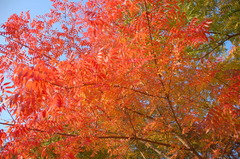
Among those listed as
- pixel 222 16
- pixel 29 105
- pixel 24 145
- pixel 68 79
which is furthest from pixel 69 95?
pixel 222 16

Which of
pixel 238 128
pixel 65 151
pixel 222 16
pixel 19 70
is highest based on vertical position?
A: pixel 222 16

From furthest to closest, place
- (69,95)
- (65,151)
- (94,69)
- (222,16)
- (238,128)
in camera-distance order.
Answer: (222,16) < (65,151) < (238,128) < (69,95) < (94,69)

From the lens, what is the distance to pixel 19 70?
186 cm

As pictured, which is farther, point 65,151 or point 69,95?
point 65,151

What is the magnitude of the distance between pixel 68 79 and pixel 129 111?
80.4 inches

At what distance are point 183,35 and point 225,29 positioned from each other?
4.89 meters

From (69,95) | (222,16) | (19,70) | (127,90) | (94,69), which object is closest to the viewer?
(19,70)

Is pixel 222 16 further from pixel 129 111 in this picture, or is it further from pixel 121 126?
pixel 121 126

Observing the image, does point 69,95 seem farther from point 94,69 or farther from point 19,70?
point 19,70

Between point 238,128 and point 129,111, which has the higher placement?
point 129,111

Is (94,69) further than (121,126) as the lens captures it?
No

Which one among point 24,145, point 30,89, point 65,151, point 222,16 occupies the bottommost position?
point 65,151

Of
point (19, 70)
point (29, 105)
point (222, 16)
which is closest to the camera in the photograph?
point (19, 70)

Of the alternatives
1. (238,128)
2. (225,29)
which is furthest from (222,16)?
(238,128)
